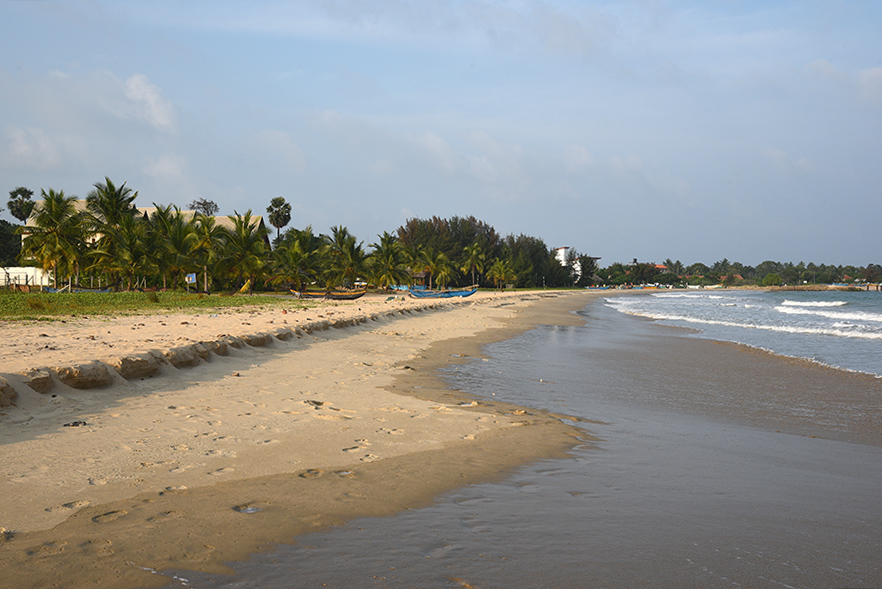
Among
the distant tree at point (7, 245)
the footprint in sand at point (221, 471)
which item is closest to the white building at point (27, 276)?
the distant tree at point (7, 245)

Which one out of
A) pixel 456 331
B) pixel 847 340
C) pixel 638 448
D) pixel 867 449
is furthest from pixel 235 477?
pixel 847 340

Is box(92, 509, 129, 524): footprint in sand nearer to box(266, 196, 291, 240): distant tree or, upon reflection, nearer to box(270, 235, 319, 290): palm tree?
box(270, 235, 319, 290): palm tree

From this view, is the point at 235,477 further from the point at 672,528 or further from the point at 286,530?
the point at 672,528

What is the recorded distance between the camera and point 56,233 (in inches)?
1346

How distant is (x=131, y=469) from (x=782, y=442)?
19.6 ft

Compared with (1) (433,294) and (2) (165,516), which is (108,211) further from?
(2) (165,516)

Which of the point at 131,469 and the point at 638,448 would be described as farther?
the point at 638,448

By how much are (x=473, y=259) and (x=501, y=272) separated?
5.57 meters

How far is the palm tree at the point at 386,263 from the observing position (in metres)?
56.3

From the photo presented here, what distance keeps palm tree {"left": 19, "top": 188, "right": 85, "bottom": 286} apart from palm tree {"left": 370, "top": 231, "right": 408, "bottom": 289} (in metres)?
25.6

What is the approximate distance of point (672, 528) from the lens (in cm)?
331

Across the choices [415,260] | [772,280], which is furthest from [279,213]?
[772,280]

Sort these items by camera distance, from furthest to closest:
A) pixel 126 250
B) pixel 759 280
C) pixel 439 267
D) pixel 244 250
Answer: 1. pixel 759 280
2. pixel 439 267
3. pixel 244 250
4. pixel 126 250

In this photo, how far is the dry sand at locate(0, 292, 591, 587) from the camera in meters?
2.90
